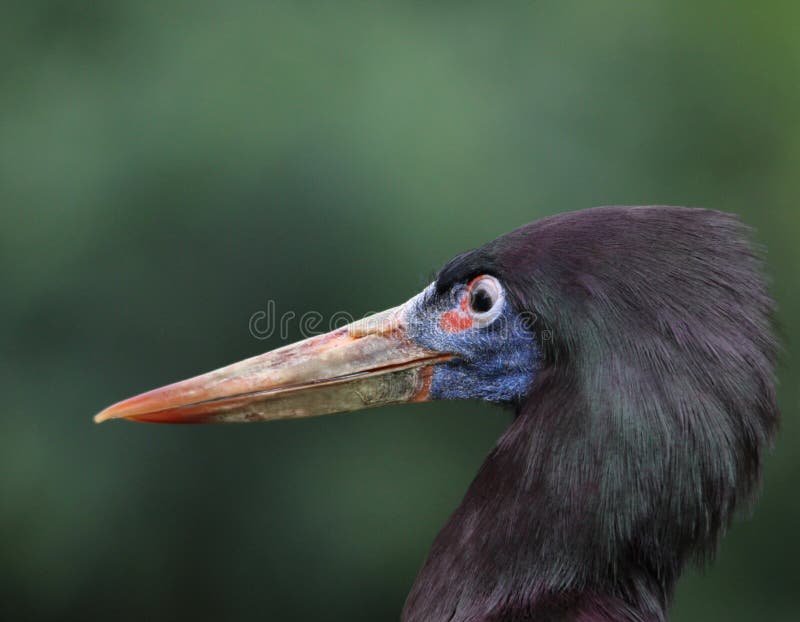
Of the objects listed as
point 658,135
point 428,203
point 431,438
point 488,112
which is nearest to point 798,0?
point 658,135

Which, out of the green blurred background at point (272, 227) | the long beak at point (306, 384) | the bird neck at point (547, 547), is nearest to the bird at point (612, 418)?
the bird neck at point (547, 547)

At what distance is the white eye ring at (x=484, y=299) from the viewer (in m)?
1.79

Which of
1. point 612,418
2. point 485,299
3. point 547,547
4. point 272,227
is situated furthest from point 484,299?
point 272,227

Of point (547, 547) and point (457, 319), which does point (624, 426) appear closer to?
point (547, 547)

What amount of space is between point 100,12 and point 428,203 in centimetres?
139

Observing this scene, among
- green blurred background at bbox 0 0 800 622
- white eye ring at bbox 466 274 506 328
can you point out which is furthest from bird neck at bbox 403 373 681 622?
green blurred background at bbox 0 0 800 622

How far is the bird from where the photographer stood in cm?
156

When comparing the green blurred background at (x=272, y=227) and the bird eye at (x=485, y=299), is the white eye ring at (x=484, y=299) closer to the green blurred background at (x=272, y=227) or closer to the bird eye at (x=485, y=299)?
the bird eye at (x=485, y=299)

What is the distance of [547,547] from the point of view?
5.27ft

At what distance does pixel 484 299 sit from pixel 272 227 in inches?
62.8

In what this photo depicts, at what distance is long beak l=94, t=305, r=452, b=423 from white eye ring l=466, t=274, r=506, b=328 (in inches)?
5.0

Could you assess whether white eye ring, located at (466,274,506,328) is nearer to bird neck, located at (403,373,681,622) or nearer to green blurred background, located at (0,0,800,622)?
bird neck, located at (403,373,681,622)

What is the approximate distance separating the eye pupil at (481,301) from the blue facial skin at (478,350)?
0.03 metres

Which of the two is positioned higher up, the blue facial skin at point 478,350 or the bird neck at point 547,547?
the blue facial skin at point 478,350
